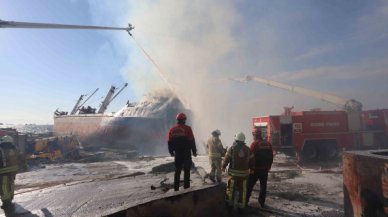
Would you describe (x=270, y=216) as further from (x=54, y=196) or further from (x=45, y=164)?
(x=45, y=164)

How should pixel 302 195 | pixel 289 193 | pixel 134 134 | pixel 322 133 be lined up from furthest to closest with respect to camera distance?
pixel 134 134 < pixel 322 133 < pixel 289 193 < pixel 302 195

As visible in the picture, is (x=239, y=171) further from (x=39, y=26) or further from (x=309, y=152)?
(x=309, y=152)

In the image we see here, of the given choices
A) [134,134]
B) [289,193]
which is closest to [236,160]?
[289,193]

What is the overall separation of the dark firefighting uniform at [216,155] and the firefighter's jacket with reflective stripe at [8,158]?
466cm

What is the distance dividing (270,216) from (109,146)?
992 inches

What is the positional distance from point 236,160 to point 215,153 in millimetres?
2329

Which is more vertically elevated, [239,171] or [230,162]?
[230,162]

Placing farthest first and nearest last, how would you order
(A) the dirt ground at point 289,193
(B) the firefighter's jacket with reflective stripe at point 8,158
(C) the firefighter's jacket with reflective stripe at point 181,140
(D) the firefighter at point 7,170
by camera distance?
(B) the firefighter's jacket with reflective stripe at point 8,158 → (D) the firefighter at point 7,170 → (C) the firefighter's jacket with reflective stripe at point 181,140 → (A) the dirt ground at point 289,193

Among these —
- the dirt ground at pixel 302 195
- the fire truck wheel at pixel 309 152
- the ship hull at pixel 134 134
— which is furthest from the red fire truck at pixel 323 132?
the ship hull at pixel 134 134

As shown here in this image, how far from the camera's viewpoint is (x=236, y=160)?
20.5 feet

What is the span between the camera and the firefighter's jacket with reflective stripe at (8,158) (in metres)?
7.24

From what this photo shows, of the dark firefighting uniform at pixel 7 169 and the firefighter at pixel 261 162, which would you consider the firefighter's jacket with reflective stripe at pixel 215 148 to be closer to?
the firefighter at pixel 261 162

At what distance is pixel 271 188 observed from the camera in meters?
8.66

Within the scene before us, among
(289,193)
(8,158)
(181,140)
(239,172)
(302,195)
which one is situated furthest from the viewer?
(289,193)
